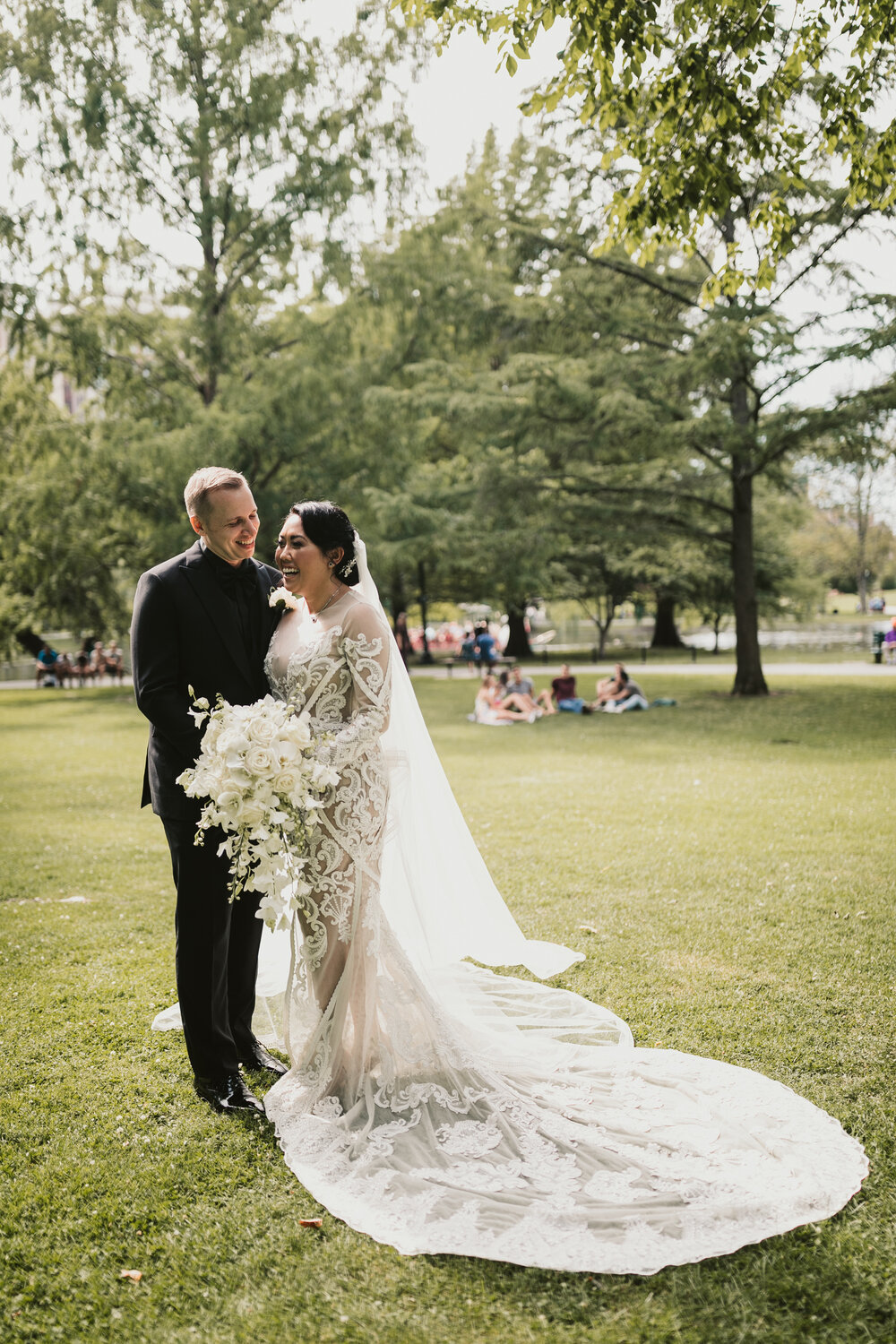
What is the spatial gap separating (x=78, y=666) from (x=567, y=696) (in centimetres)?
2033

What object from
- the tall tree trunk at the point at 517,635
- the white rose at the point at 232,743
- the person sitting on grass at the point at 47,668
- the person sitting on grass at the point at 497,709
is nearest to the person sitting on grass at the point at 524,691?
the person sitting on grass at the point at 497,709

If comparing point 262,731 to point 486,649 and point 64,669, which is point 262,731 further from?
point 64,669

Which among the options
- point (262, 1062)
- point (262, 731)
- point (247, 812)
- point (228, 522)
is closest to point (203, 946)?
point (262, 1062)

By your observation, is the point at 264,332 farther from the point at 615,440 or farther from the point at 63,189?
the point at 615,440

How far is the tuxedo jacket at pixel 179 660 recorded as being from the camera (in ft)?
12.6

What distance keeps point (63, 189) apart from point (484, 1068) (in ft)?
75.3

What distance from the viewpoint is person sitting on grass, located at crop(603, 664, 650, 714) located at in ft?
60.7

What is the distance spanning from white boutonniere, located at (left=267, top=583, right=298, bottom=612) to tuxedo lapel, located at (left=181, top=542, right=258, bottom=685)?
7.5 inches

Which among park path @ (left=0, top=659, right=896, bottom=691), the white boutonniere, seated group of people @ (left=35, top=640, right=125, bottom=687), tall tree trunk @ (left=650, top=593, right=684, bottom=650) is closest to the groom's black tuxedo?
the white boutonniere

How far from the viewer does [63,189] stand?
2111cm

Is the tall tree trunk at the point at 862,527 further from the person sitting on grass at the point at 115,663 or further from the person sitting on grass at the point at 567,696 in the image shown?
the person sitting on grass at the point at 115,663

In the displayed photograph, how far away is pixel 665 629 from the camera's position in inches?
1619

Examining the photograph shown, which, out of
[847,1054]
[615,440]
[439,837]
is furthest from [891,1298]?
[615,440]

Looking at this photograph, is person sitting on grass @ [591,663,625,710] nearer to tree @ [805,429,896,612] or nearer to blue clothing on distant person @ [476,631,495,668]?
blue clothing on distant person @ [476,631,495,668]
